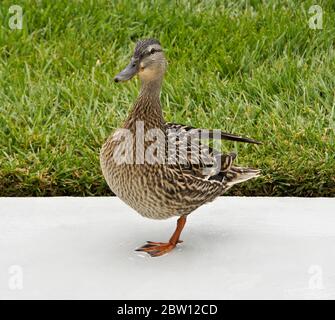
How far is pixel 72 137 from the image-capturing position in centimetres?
583

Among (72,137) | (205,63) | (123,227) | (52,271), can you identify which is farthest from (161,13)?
(52,271)

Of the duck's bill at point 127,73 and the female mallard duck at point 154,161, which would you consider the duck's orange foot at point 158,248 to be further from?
the duck's bill at point 127,73

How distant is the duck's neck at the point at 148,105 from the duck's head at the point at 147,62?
39mm

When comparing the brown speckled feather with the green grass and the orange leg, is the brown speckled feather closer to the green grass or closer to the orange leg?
the orange leg

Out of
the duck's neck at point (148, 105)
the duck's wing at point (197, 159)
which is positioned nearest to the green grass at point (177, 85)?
the duck's wing at point (197, 159)

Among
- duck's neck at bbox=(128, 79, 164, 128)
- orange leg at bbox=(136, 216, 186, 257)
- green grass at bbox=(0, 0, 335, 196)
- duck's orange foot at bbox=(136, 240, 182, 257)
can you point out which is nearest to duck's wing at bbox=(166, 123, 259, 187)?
duck's neck at bbox=(128, 79, 164, 128)

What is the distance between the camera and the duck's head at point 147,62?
4.27m

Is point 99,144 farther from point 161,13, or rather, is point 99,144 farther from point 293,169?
point 161,13

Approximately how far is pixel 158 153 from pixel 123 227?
70 cm

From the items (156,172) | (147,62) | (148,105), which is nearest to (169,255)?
(156,172)

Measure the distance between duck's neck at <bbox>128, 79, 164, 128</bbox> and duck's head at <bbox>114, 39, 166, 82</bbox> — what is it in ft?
0.13

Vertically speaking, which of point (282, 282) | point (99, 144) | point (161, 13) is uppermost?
point (161, 13)

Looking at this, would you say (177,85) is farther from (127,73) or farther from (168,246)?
(127,73)

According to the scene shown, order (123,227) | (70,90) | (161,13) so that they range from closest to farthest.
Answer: (123,227) < (70,90) < (161,13)
